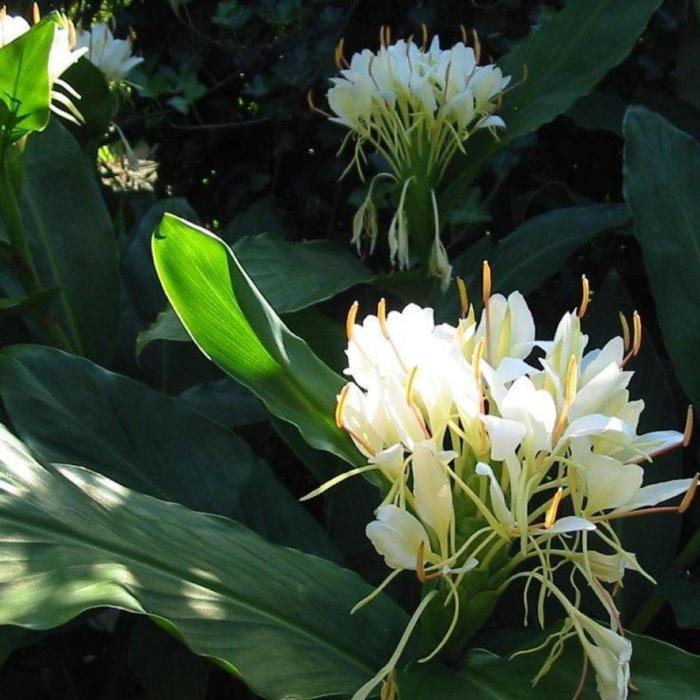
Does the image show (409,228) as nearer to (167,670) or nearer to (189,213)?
(189,213)

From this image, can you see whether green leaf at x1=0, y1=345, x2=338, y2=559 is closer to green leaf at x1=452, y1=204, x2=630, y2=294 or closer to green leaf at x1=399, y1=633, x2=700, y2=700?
green leaf at x1=399, y1=633, x2=700, y2=700

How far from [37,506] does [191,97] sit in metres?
1.29

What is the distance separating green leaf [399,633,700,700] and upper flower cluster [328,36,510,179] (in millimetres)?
600

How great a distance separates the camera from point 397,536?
0.62m

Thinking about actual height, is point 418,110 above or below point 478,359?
above

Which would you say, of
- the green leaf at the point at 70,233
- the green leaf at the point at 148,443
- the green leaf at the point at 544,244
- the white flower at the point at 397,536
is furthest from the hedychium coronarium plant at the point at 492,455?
the green leaf at the point at 70,233

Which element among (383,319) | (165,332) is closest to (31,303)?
(165,332)

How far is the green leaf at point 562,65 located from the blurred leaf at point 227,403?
327mm

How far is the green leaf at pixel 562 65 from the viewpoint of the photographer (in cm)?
121

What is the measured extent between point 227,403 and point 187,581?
A: 50 cm

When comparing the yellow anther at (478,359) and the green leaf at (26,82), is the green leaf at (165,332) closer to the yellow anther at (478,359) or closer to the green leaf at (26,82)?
the green leaf at (26,82)

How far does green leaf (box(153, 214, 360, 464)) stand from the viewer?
75 centimetres

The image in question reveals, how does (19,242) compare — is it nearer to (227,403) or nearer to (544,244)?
(227,403)

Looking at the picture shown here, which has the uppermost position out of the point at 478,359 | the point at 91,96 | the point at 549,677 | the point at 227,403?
the point at 91,96
